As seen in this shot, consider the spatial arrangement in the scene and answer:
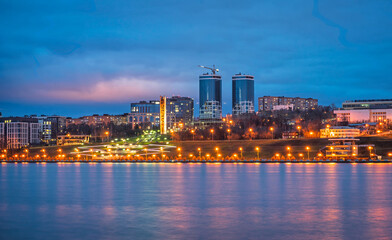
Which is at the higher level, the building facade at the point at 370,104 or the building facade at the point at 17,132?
the building facade at the point at 370,104

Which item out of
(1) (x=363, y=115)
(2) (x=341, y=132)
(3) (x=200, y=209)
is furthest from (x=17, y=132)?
(3) (x=200, y=209)

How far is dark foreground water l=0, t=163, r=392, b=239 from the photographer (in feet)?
72.1

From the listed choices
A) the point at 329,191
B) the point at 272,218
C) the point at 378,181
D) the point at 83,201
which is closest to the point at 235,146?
the point at 378,181

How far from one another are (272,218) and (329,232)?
4320 mm

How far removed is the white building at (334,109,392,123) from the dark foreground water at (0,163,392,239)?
8996 centimetres

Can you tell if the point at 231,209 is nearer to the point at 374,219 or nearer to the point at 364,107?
the point at 374,219

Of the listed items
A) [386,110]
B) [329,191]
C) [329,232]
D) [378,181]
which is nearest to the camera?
[329,232]

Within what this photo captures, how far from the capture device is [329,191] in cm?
3725

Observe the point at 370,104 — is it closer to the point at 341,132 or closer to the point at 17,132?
the point at 341,132

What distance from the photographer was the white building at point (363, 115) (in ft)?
429

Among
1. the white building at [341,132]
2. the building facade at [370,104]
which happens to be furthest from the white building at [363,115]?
the white building at [341,132]

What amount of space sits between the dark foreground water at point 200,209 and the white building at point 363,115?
90.0m

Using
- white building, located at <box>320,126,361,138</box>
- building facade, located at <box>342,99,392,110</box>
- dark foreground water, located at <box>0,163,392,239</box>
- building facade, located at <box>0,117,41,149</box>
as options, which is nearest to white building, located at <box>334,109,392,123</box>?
building facade, located at <box>342,99,392,110</box>

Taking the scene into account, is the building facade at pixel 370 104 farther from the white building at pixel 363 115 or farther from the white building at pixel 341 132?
the white building at pixel 341 132
